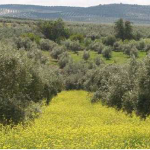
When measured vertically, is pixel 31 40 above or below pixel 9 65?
below

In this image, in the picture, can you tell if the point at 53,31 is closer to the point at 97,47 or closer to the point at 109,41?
the point at 109,41

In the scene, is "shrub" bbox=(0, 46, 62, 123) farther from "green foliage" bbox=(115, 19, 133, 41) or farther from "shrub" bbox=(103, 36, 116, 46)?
"green foliage" bbox=(115, 19, 133, 41)

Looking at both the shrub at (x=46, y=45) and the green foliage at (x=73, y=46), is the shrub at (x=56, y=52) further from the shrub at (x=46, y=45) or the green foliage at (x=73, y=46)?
the green foliage at (x=73, y=46)

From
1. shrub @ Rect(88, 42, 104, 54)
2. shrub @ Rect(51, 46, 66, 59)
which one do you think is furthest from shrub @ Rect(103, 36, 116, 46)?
shrub @ Rect(51, 46, 66, 59)

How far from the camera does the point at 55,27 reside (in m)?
A: 146

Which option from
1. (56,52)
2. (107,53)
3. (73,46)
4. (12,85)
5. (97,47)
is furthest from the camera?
(73,46)

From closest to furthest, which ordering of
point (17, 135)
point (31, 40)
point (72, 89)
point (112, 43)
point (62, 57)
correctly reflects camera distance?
point (17, 135) → point (72, 89) → point (62, 57) → point (31, 40) → point (112, 43)

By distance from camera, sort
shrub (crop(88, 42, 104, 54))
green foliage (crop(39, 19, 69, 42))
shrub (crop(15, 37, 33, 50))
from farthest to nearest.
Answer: green foliage (crop(39, 19, 69, 42)) < shrub (crop(88, 42, 104, 54)) < shrub (crop(15, 37, 33, 50))

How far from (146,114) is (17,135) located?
1040 centimetres

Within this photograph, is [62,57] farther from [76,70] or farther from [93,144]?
[93,144]

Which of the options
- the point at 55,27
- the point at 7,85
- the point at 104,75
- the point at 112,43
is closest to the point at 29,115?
the point at 7,85

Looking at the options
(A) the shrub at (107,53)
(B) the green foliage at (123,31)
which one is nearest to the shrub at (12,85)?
(A) the shrub at (107,53)

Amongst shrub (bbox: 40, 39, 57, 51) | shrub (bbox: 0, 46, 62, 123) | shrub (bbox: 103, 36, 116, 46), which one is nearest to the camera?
shrub (bbox: 0, 46, 62, 123)

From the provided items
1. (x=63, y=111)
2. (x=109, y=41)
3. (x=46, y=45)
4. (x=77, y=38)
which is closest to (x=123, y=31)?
(x=109, y=41)
